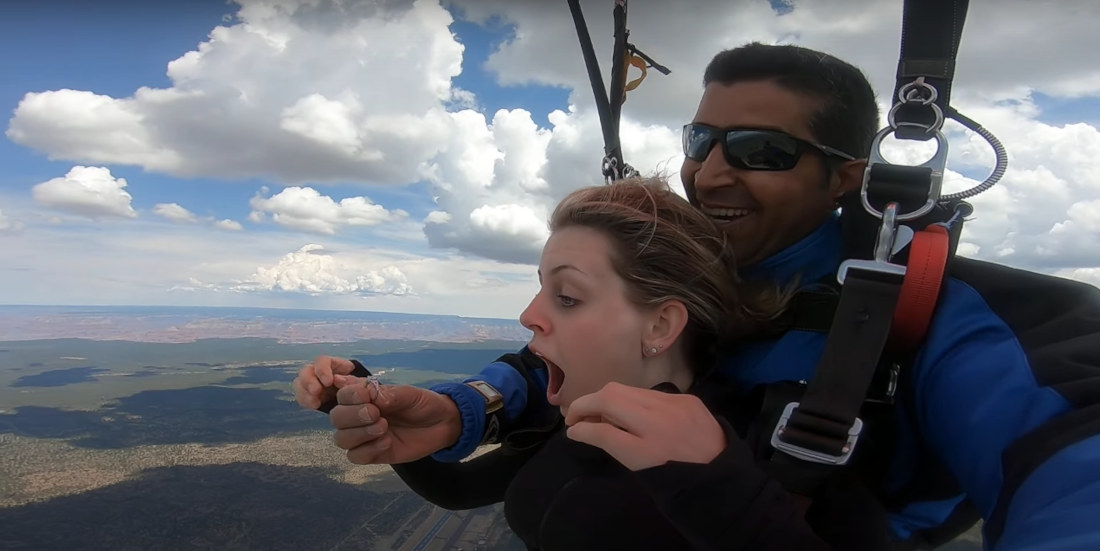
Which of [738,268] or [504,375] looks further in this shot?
[504,375]

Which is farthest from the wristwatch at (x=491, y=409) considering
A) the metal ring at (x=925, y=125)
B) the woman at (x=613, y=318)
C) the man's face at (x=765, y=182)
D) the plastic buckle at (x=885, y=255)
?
the metal ring at (x=925, y=125)

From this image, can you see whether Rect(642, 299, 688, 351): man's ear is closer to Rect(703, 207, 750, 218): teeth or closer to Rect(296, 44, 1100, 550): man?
Rect(296, 44, 1100, 550): man

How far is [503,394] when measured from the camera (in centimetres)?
182

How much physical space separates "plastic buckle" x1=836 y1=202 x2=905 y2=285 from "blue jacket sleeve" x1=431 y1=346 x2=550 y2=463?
1103 mm

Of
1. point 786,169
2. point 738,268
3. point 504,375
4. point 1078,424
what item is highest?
point 786,169

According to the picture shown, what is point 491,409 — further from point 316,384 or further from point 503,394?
point 316,384

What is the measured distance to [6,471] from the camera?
123ft

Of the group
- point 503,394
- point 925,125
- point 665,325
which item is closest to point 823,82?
point 925,125

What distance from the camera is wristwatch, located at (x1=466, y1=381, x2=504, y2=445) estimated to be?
173cm

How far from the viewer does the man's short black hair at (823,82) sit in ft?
4.42

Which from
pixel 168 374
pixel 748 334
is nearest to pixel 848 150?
pixel 748 334

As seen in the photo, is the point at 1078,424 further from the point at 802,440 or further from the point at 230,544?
the point at 230,544

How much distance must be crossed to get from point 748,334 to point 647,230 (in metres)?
0.33

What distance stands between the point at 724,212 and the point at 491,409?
891mm
